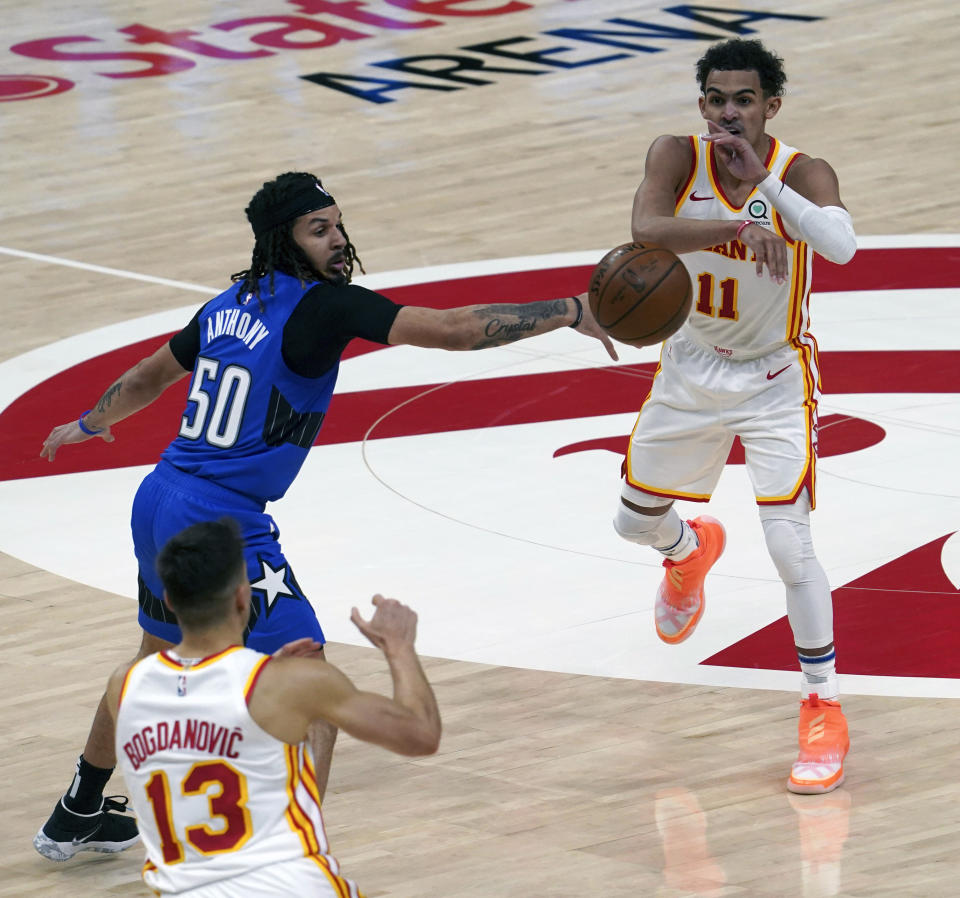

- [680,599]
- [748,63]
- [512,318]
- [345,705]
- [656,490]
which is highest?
[748,63]

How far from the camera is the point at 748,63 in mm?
6363

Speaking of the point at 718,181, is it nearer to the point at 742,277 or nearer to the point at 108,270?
the point at 742,277

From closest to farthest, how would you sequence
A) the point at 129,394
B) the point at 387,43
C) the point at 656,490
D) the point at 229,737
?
1. the point at 229,737
2. the point at 129,394
3. the point at 656,490
4. the point at 387,43

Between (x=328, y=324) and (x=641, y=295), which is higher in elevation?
(x=328, y=324)

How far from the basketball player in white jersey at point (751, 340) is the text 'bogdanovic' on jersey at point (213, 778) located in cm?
231

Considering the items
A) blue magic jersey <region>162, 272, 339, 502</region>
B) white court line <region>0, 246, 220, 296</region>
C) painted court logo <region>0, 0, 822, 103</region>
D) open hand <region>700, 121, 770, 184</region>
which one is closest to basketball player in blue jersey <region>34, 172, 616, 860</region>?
blue magic jersey <region>162, 272, 339, 502</region>

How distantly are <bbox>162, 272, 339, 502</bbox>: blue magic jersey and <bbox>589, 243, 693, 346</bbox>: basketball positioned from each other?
2.70ft

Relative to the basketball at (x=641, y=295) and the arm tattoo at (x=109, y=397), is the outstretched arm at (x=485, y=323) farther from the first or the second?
the arm tattoo at (x=109, y=397)

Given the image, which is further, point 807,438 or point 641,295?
point 807,438

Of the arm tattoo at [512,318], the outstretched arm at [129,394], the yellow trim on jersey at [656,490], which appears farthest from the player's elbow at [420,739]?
→ the yellow trim on jersey at [656,490]

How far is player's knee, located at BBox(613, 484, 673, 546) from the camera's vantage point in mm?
6941

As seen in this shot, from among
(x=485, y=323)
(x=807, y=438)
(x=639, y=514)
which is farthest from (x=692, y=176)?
(x=485, y=323)

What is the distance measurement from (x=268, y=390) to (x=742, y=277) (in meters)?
1.74

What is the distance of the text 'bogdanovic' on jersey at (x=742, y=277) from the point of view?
254 inches
